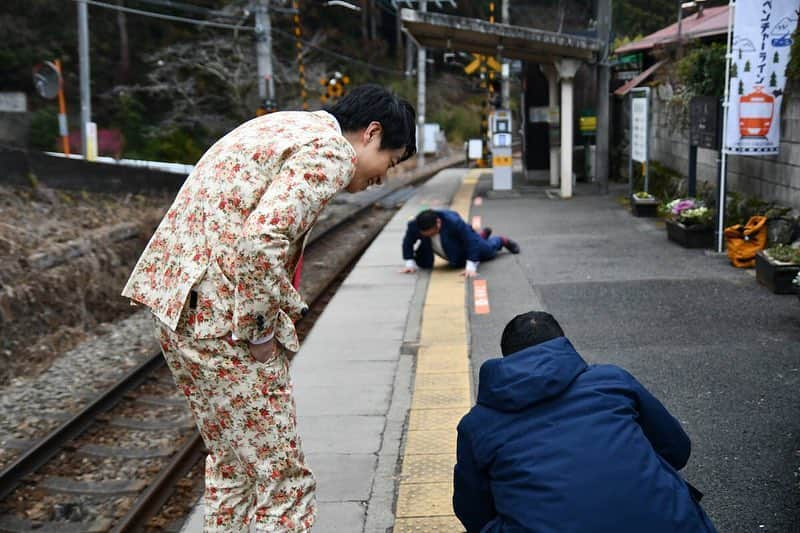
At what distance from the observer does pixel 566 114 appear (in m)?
16.9

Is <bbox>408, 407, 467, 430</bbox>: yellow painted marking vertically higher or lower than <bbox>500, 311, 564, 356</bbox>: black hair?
lower

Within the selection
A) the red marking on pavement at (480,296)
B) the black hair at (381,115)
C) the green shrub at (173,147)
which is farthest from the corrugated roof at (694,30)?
the green shrub at (173,147)

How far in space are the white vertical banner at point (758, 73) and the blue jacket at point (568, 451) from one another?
Result: 702 centimetres

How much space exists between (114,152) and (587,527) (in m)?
27.5

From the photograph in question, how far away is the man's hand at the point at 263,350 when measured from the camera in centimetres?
259

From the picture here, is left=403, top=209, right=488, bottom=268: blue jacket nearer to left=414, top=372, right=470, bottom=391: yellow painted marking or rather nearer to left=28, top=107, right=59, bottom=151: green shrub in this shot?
left=414, top=372, right=470, bottom=391: yellow painted marking

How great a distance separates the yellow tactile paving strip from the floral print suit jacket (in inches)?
60.0

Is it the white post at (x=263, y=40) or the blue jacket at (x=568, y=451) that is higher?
the white post at (x=263, y=40)

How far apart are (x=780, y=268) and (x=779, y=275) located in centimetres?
7

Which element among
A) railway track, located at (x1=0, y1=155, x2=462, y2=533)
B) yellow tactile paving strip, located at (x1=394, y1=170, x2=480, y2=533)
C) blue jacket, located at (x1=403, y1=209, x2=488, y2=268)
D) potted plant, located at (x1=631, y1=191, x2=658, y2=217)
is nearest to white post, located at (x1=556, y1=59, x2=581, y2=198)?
potted plant, located at (x1=631, y1=191, x2=658, y2=217)

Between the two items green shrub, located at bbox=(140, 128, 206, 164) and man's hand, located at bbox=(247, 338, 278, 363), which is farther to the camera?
green shrub, located at bbox=(140, 128, 206, 164)

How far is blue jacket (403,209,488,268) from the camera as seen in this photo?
9.58 metres

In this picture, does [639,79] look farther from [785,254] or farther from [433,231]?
[785,254]

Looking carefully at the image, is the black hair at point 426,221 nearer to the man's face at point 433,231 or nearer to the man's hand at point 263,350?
the man's face at point 433,231
